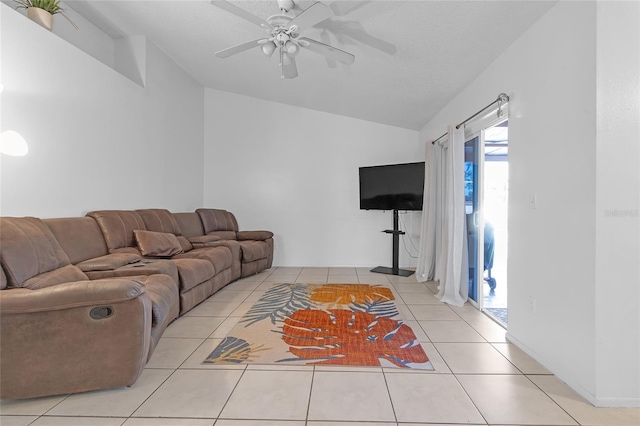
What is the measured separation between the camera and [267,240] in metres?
5.66

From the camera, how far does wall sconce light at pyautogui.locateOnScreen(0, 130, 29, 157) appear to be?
256 centimetres

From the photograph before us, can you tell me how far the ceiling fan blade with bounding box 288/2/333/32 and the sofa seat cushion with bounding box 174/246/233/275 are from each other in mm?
2570

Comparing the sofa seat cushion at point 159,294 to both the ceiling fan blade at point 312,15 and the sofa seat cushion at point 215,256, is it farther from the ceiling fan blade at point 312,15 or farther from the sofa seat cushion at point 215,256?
the ceiling fan blade at point 312,15

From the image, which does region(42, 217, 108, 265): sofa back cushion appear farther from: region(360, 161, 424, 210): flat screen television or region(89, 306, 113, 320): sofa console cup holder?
region(360, 161, 424, 210): flat screen television

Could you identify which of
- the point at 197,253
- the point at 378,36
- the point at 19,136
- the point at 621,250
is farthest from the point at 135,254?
the point at 621,250

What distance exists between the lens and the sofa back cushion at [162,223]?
3984mm

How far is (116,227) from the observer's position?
338cm

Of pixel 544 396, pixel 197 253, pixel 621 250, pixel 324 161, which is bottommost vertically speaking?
pixel 544 396

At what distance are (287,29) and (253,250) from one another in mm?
3255

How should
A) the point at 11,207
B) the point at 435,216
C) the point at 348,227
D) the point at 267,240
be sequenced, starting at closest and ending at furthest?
the point at 11,207
the point at 435,216
the point at 267,240
the point at 348,227

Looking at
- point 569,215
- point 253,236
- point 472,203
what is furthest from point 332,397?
point 253,236

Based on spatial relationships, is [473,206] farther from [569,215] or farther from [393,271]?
[393,271]

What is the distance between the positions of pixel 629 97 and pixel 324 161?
15.2 feet

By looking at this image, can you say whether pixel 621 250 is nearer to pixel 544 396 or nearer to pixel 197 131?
pixel 544 396
